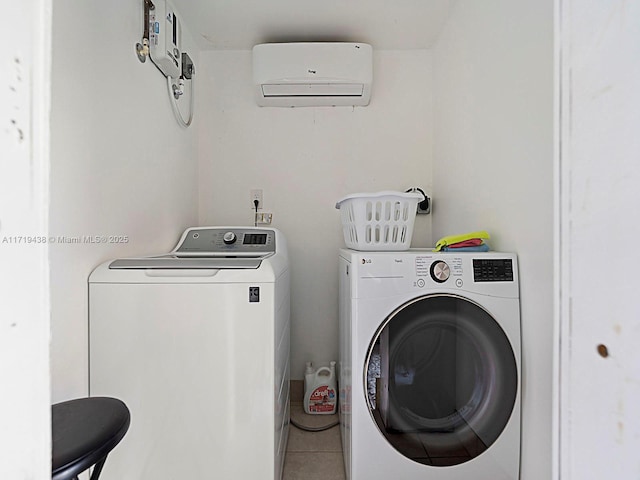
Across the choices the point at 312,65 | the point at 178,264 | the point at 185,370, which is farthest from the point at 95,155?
the point at 312,65

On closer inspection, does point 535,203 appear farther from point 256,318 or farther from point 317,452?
point 317,452

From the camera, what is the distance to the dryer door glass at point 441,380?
3.96 feet

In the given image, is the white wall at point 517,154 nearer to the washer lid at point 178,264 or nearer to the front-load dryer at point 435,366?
the front-load dryer at point 435,366

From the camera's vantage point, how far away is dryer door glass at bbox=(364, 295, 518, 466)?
3.96 feet

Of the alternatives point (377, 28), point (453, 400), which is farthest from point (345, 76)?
point (453, 400)

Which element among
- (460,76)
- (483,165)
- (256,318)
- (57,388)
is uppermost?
(460,76)

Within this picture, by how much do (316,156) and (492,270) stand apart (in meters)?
1.33

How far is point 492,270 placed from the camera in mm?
1245

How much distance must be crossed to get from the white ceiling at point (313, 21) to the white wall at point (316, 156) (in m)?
0.15

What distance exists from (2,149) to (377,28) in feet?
6.78

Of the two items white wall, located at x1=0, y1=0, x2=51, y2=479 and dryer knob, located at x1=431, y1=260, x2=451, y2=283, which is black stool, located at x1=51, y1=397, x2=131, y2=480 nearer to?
white wall, located at x1=0, y1=0, x2=51, y2=479

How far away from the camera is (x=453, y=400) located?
49.1 inches

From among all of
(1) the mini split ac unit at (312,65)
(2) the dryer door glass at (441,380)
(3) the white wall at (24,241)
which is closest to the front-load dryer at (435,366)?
(2) the dryer door glass at (441,380)
